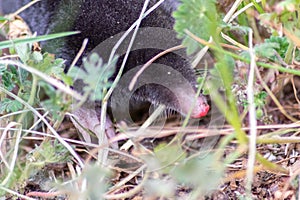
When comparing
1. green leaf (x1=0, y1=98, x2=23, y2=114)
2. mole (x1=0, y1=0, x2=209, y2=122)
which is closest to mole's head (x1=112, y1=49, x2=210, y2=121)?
mole (x1=0, y1=0, x2=209, y2=122)

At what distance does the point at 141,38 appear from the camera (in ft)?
3.89

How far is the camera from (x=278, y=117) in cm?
147

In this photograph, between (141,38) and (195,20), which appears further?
(141,38)

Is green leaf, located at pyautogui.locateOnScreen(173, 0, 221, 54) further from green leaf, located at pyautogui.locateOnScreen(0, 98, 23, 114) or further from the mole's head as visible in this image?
green leaf, located at pyautogui.locateOnScreen(0, 98, 23, 114)

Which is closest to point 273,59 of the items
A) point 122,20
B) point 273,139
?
point 273,139

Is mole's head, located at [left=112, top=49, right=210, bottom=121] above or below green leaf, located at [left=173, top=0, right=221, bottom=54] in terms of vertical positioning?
below

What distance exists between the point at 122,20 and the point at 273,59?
33 cm

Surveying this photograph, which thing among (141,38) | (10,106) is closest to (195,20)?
(141,38)

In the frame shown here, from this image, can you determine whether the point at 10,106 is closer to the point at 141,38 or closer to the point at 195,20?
the point at 141,38

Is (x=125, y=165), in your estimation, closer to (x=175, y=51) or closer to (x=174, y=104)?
(x=174, y=104)

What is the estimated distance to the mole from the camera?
119 cm

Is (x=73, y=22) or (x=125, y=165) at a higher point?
(x=73, y=22)

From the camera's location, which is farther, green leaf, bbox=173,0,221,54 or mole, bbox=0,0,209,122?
mole, bbox=0,0,209,122

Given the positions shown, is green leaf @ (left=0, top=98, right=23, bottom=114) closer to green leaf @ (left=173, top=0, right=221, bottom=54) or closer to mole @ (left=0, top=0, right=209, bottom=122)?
mole @ (left=0, top=0, right=209, bottom=122)
